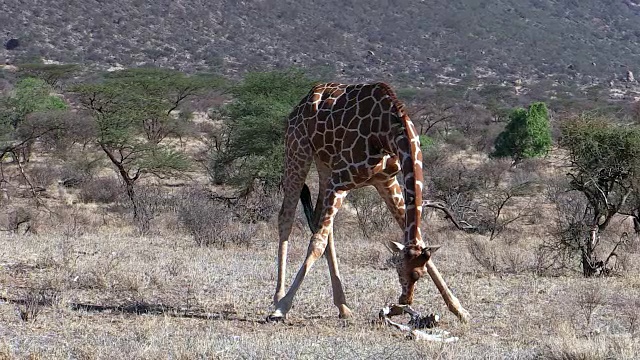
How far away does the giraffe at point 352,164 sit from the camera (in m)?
7.49

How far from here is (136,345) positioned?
→ 253 inches

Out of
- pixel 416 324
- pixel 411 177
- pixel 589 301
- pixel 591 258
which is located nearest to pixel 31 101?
pixel 591 258

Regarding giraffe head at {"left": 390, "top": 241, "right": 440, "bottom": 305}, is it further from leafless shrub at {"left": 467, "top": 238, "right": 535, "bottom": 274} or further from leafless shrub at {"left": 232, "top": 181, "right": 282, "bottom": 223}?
leafless shrub at {"left": 232, "top": 181, "right": 282, "bottom": 223}

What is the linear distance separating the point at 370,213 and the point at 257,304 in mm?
9693

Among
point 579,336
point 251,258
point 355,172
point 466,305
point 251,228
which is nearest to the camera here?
point 579,336

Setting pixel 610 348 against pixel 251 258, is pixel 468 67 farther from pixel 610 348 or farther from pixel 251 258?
pixel 610 348

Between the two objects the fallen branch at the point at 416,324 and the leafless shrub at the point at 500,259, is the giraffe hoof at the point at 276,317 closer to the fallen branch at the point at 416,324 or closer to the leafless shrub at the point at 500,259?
the fallen branch at the point at 416,324

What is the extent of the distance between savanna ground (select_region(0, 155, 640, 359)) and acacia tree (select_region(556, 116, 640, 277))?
0.69 m

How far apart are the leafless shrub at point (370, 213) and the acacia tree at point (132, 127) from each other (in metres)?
4.98

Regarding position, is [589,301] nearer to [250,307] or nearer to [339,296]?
[339,296]

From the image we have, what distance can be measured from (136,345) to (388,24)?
6765 centimetres

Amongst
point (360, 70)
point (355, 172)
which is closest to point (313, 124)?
point (355, 172)

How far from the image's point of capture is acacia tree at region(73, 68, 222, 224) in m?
24.0

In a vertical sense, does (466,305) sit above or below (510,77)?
above
